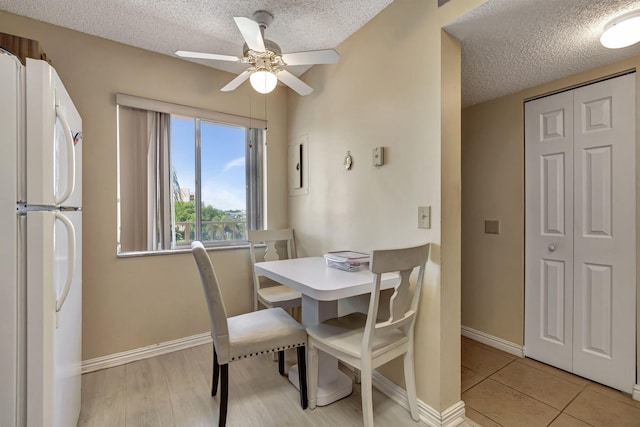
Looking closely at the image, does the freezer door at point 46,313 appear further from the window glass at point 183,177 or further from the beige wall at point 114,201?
the window glass at point 183,177

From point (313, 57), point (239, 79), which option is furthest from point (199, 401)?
point (313, 57)

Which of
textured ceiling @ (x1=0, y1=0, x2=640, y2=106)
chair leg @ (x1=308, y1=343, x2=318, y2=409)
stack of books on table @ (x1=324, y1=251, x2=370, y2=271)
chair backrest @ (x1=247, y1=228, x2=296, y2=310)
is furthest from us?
chair backrest @ (x1=247, y1=228, x2=296, y2=310)

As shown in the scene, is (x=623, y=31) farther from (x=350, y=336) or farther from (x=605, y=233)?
(x=350, y=336)

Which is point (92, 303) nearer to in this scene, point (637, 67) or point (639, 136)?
point (639, 136)

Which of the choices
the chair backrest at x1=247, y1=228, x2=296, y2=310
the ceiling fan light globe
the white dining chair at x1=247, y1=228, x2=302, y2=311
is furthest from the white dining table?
the ceiling fan light globe

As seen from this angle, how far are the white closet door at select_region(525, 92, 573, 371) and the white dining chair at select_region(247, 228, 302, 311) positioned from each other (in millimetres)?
1900

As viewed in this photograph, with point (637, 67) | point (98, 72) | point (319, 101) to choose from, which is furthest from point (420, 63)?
point (98, 72)

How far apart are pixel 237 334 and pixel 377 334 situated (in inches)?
31.2

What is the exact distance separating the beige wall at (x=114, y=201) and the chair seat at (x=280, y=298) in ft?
1.67

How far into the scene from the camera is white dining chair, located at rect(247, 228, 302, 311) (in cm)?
229

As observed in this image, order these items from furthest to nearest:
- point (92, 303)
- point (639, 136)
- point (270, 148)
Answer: point (270, 148), point (92, 303), point (639, 136)

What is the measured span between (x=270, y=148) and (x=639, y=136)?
279 centimetres

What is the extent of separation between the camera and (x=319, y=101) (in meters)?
2.54

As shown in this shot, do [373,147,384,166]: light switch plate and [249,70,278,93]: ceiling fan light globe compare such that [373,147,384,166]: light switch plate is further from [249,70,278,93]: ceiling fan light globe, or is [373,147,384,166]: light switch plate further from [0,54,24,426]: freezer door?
[0,54,24,426]: freezer door
